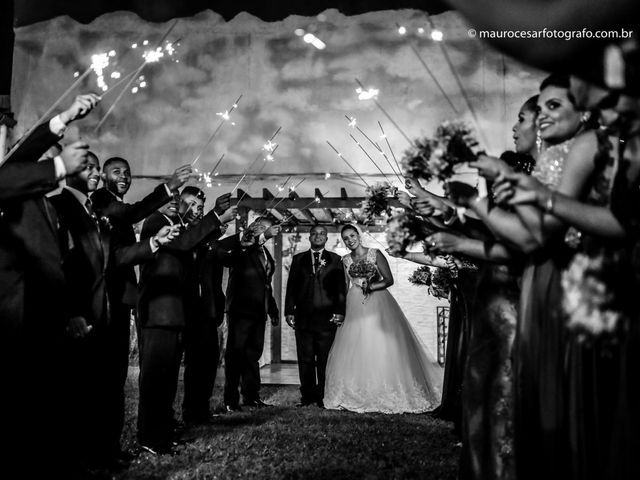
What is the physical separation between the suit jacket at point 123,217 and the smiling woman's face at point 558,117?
11.9 feet

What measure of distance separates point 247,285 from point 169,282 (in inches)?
137

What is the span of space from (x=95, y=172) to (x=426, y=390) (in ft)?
19.3

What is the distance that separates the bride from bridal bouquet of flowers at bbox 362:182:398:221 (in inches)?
136

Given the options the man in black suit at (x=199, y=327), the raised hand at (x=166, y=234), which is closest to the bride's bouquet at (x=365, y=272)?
the man in black suit at (x=199, y=327)

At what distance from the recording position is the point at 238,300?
29.7 feet

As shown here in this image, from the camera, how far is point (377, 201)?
18.8 ft

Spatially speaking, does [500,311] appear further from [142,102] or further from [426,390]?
[142,102]

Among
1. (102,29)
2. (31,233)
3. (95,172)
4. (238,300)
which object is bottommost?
(238,300)

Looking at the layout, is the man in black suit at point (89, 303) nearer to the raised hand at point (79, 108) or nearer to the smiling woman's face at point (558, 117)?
the raised hand at point (79, 108)

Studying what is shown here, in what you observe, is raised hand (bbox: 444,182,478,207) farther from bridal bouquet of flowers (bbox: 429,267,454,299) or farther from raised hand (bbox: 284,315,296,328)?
raised hand (bbox: 284,315,296,328)

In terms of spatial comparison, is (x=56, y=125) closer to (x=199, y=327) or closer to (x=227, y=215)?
(x=227, y=215)

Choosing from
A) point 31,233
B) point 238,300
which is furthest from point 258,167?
point 31,233

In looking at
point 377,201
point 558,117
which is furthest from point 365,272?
point 558,117

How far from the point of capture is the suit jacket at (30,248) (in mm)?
3412
